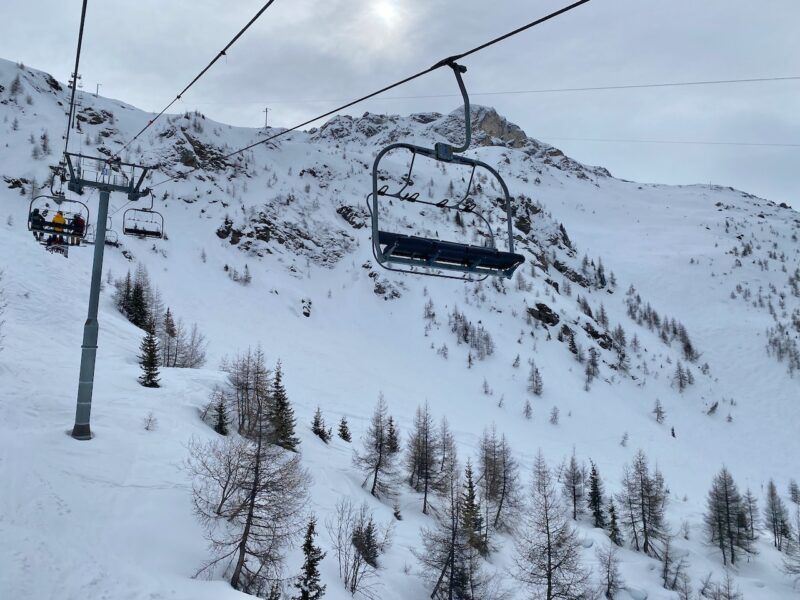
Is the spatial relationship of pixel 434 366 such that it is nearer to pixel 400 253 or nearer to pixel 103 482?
pixel 103 482

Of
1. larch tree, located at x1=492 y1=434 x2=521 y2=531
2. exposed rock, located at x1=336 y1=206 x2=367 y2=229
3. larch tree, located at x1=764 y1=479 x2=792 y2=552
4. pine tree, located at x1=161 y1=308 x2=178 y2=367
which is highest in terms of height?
exposed rock, located at x1=336 y1=206 x2=367 y2=229

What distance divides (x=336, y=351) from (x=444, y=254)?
65.5m

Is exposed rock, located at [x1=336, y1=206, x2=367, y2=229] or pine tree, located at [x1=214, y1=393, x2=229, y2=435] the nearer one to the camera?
pine tree, located at [x1=214, y1=393, x2=229, y2=435]

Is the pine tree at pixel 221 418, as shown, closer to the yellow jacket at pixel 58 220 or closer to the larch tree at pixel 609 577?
the yellow jacket at pixel 58 220

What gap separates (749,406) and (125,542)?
110 meters

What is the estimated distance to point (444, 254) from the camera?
26.7 ft

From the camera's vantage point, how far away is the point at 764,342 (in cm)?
11500

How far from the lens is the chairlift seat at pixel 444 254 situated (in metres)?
7.71

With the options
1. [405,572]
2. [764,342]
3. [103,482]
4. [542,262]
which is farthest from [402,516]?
[764,342]

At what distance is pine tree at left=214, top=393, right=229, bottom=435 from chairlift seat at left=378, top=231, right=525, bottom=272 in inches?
989

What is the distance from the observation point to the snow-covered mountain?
621 inches

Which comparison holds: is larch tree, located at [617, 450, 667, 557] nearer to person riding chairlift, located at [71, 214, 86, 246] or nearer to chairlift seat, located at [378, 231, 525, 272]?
chairlift seat, located at [378, 231, 525, 272]

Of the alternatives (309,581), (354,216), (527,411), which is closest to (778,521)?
(527,411)

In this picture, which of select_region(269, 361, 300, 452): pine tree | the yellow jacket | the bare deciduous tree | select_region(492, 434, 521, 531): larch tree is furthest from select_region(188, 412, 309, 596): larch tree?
select_region(492, 434, 521, 531): larch tree
